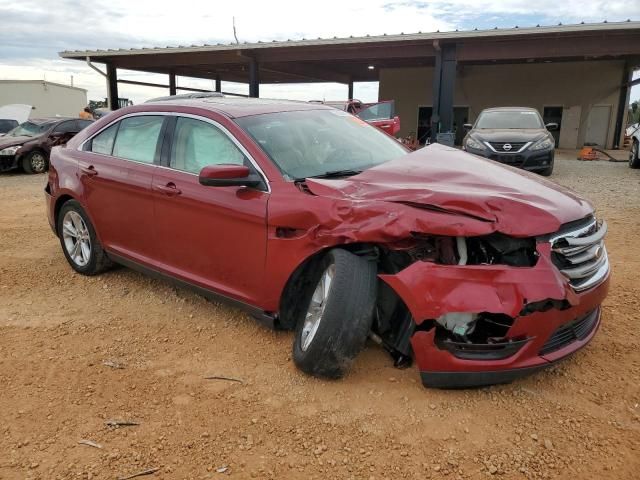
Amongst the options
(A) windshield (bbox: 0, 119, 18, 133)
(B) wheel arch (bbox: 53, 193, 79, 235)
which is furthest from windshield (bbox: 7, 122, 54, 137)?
(B) wheel arch (bbox: 53, 193, 79, 235)

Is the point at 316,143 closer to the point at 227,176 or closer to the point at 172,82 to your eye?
the point at 227,176

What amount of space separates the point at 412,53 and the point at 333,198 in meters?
14.8

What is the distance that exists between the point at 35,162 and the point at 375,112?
9.19m

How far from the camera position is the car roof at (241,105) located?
3764mm

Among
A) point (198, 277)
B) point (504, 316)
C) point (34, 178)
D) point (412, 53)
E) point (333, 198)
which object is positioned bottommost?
point (34, 178)

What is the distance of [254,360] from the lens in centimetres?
329

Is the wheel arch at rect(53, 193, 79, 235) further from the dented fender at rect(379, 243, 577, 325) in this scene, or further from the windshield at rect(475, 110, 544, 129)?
the windshield at rect(475, 110, 544, 129)

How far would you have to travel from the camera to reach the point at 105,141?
457cm

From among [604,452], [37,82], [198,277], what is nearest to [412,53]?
[198,277]

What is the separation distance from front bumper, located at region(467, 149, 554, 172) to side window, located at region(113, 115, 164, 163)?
7799mm

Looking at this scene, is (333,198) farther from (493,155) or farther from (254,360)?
(493,155)

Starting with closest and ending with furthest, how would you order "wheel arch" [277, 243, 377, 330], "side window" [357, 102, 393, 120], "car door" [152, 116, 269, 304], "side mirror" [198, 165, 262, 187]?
"wheel arch" [277, 243, 377, 330] < "side mirror" [198, 165, 262, 187] < "car door" [152, 116, 269, 304] < "side window" [357, 102, 393, 120]

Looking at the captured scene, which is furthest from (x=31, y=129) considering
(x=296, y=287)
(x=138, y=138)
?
(x=296, y=287)

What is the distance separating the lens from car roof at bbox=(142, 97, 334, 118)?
376 centimetres
